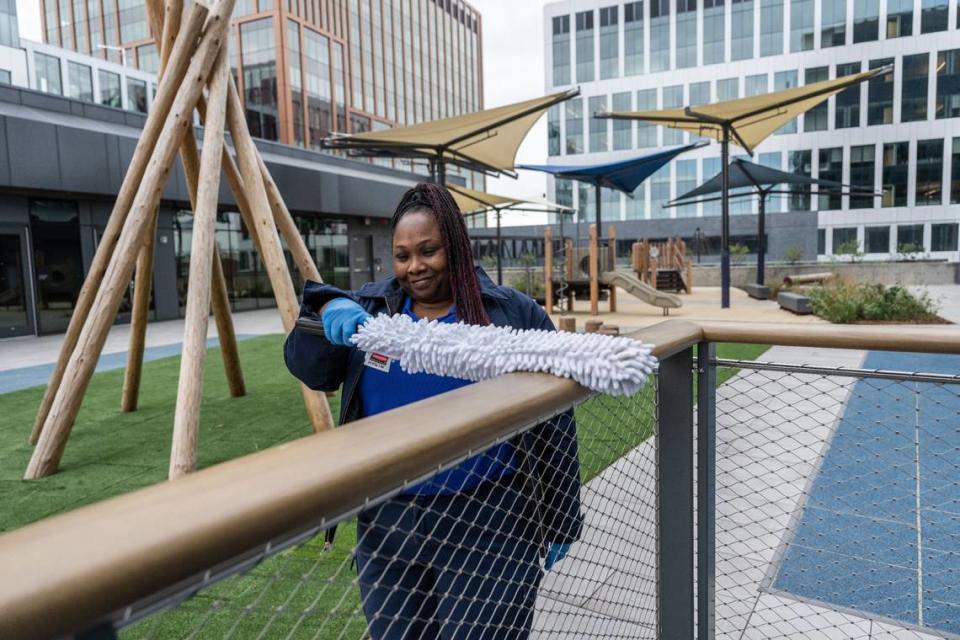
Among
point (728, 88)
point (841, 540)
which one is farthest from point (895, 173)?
point (841, 540)

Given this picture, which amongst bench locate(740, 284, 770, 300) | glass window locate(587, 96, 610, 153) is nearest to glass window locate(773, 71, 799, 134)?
glass window locate(587, 96, 610, 153)

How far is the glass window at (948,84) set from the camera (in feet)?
121

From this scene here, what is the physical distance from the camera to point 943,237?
37406 millimetres

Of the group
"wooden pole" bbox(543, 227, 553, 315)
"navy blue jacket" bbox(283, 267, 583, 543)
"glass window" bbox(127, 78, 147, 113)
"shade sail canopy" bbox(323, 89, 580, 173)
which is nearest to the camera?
"navy blue jacket" bbox(283, 267, 583, 543)

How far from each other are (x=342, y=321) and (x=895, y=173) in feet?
150

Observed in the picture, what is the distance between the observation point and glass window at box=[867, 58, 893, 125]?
3812cm

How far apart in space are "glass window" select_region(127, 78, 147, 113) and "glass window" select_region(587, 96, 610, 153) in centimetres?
2759

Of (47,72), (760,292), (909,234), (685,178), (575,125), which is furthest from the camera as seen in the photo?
(575,125)

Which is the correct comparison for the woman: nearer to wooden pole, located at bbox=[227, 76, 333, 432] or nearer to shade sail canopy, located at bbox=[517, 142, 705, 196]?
wooden pole, located at bbox=[227, 76, 333, 432]

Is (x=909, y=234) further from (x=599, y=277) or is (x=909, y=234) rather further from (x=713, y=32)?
(x=599, y=277)

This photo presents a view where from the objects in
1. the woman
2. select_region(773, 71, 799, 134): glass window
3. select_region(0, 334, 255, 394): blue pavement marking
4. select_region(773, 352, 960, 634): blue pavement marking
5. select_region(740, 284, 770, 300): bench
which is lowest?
select_region(773, 352, 960, 634): blue pavement marking

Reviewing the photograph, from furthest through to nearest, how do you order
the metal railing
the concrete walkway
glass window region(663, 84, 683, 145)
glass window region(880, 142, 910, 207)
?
glass window region(663, 84, 683, 145) → glass window region(880, 142, 910, 207) → the concrete walkway → the metal railing

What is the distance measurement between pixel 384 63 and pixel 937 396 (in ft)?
199

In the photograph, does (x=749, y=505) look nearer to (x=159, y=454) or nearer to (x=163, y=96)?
(x=159, y=454)
